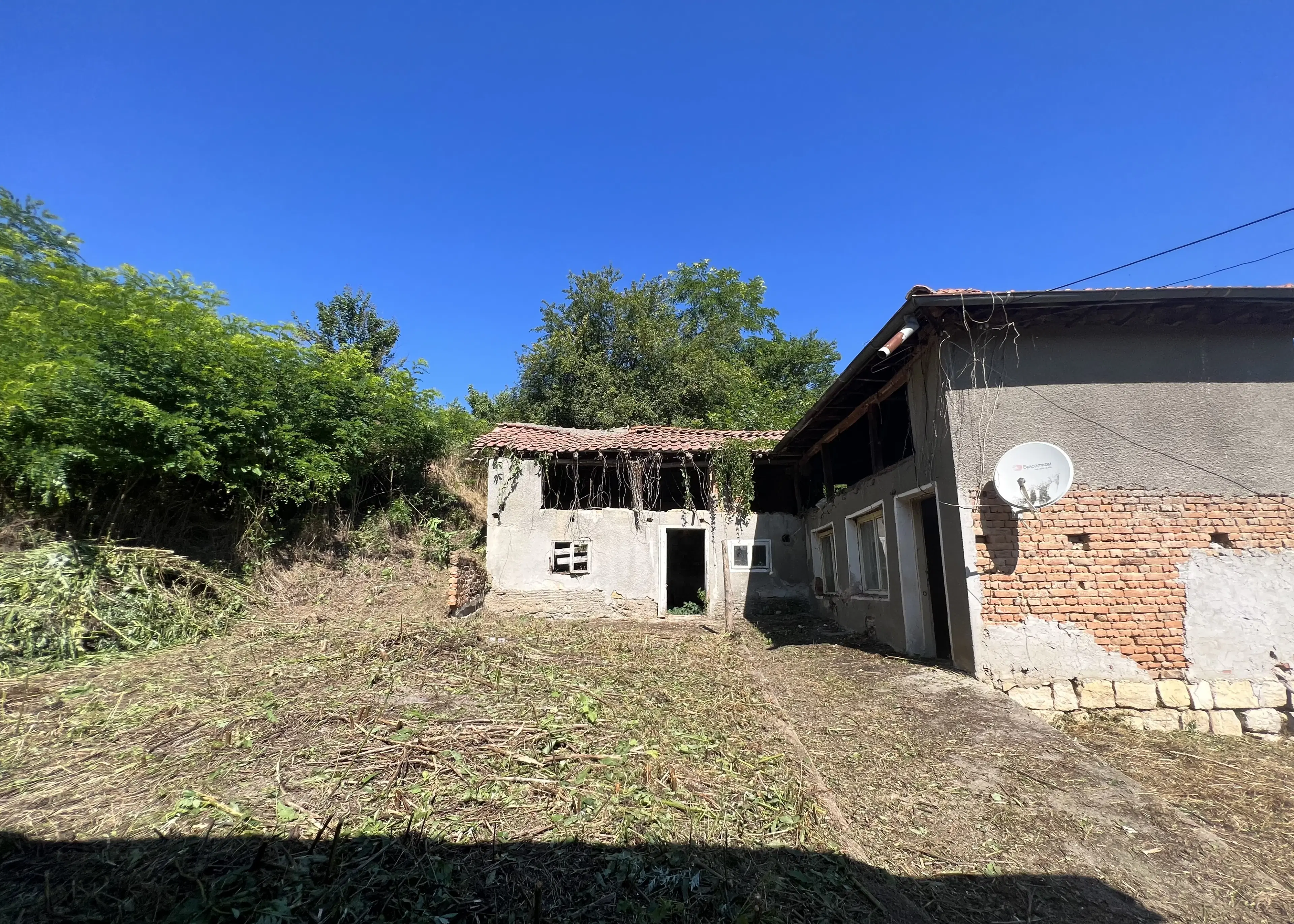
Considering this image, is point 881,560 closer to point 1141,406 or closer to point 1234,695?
point 1141,406

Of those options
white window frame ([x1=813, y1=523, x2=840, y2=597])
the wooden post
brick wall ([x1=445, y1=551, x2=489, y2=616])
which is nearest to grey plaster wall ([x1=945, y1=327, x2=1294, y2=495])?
white window frame ([x1=813, y1=523, x2=840, y2=597])

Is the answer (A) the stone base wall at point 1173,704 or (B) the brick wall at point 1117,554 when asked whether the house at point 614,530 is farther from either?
(A) the stone base wall at point 1173,704

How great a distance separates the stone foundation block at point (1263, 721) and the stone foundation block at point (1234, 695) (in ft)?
0.22

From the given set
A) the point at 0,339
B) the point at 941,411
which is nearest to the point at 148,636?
the point at 0,339

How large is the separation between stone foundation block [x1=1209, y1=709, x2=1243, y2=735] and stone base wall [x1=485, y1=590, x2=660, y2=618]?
327 inches

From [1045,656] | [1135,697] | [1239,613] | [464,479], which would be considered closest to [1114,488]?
[1239,613]

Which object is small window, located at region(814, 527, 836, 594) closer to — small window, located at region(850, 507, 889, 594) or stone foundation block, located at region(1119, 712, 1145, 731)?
small window, located at region(850, 507, 889, 594)

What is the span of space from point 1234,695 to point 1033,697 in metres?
2.08

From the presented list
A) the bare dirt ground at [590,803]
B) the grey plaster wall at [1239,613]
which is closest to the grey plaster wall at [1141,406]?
the grey plaster wall at [1239,613]

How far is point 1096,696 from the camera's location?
571 cm

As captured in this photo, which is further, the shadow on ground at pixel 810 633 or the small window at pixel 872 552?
the small window at pixel 872 552

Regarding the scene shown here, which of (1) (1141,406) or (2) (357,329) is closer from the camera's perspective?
(1) (1141,406)

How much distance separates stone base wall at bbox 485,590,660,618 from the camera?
1164 centimetres

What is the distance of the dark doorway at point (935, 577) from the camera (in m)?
7.37
